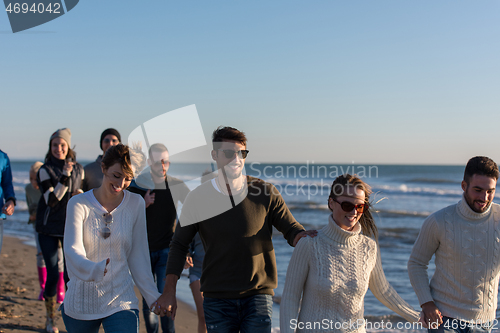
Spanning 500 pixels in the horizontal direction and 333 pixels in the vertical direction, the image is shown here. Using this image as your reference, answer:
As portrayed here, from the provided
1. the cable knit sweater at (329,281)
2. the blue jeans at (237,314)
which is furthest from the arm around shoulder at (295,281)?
the blue jeans at (237,314)

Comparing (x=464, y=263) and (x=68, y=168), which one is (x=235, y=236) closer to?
(x=464, y=263)

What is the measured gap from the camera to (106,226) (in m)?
2.85

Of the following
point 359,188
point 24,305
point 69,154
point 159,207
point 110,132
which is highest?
point 110,132

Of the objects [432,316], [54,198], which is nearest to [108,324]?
[432,316]

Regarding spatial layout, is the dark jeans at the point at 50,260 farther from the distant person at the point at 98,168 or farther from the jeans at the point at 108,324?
the jeans at the point at 108,324

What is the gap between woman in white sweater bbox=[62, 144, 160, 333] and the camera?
273cm

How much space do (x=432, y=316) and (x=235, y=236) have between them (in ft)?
5.05

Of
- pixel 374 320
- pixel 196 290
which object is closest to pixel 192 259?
pixel 196 290

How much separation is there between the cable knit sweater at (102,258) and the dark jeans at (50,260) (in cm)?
207

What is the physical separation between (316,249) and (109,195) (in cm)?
145

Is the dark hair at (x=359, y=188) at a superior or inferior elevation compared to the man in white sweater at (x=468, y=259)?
superior

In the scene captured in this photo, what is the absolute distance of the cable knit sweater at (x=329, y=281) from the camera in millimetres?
2670

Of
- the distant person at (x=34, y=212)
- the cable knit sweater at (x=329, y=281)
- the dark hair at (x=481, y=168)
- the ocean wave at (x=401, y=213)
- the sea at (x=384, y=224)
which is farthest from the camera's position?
the ocean wave at (x=401, y=213)

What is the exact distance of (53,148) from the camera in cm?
493
